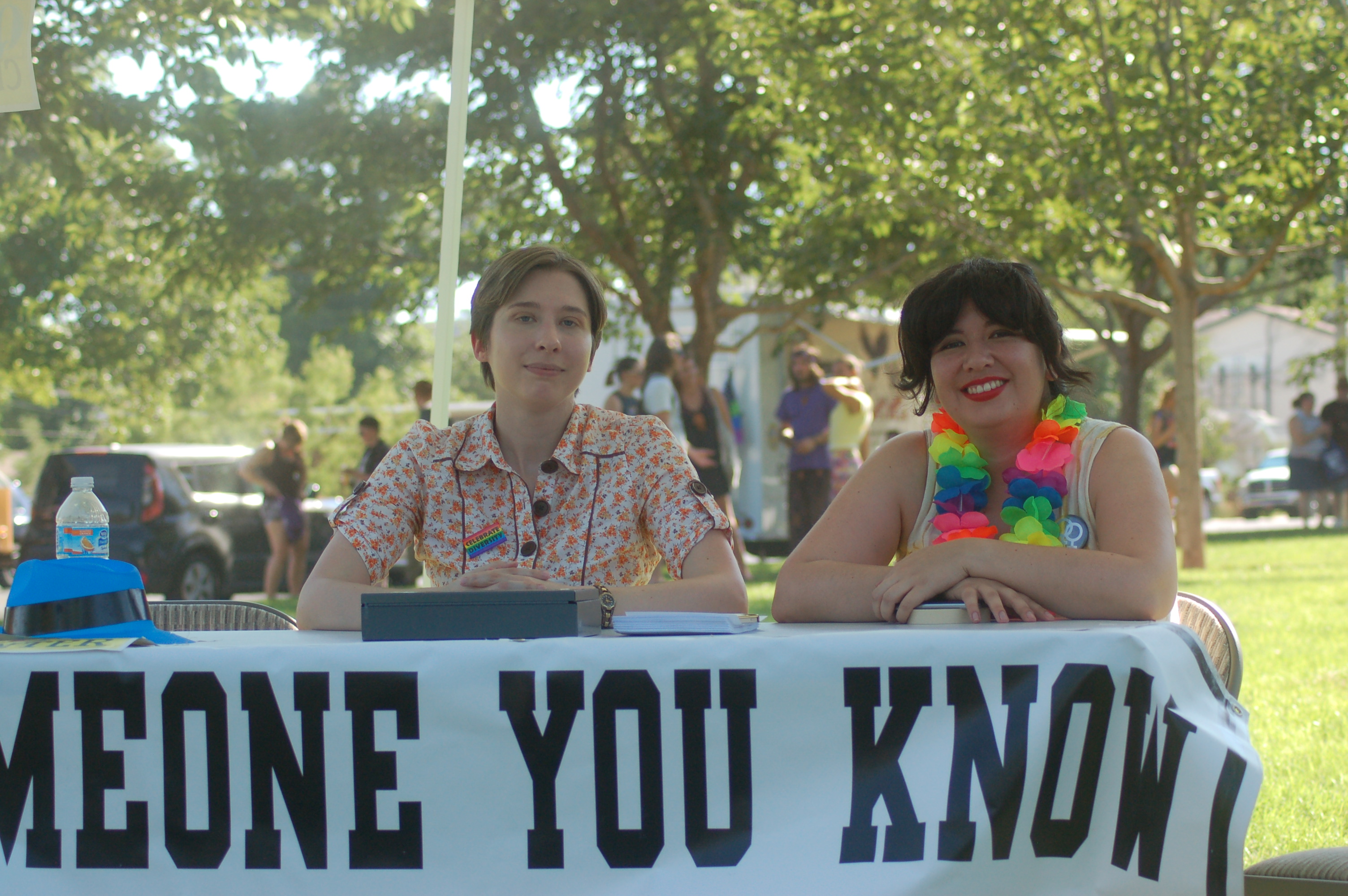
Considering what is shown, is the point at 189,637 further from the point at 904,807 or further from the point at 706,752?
the point at 904,807

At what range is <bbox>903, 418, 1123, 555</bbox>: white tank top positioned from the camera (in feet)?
7.07

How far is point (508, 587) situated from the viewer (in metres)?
1.96

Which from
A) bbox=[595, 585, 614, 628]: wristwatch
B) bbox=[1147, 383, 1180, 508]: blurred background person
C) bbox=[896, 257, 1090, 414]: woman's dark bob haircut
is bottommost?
bbox=[595, 585, 614, 628]: wristwatch

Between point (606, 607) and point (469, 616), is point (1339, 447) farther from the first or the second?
point (469, 616)

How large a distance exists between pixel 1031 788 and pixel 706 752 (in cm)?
38

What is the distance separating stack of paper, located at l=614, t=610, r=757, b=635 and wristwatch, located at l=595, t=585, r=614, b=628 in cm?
16

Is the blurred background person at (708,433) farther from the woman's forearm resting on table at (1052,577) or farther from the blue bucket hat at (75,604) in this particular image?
the blue bucket hat at (75,604)

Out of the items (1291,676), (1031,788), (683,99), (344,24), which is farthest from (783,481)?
(1031,788)

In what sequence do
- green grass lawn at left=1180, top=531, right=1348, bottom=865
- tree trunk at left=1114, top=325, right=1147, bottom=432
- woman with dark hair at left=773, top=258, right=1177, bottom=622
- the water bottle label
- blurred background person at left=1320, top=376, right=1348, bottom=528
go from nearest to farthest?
woman with dark hair at left=773, top=258, right=1177, bottom=622, the water bottle label, green grass lawn at left=1180, top=531, right=1348, bottom=865, blurred background person at left=1320, top=376, right=1348, bottom=528, tree trunk at left=1114, top=325, right=1147, bottom=432

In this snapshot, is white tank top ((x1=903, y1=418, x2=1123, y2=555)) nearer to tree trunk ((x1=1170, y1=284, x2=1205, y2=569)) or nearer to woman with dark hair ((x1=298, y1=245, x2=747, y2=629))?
woman with dark hair ((x1=298, y1=245, x2=747, y2=629))

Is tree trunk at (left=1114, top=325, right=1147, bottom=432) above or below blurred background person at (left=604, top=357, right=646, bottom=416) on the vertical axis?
above

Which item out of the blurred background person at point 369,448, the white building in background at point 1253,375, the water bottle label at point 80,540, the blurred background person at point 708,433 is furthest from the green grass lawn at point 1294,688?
the white building in background at point 1253,375

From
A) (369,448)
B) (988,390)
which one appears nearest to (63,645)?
(988,390)

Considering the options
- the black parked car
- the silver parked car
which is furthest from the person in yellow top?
the silver parked car
